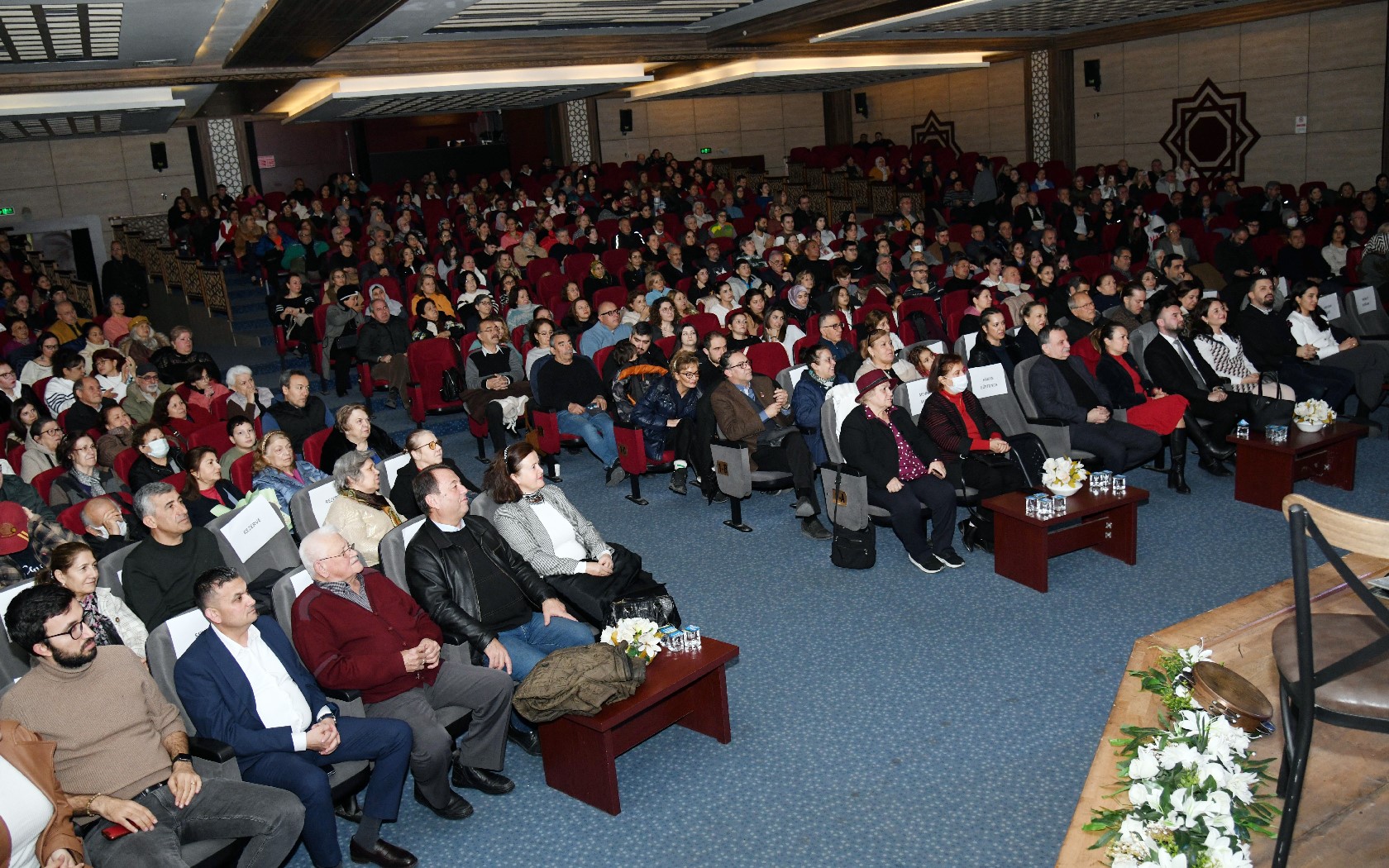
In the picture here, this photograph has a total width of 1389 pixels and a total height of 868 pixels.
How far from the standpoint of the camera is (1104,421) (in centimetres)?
630

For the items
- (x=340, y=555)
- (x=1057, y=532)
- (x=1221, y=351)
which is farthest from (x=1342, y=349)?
(x=340, y=555)

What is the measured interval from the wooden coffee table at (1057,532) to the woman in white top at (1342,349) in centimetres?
299

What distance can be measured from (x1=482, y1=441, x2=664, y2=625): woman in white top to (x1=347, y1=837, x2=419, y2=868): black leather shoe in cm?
120

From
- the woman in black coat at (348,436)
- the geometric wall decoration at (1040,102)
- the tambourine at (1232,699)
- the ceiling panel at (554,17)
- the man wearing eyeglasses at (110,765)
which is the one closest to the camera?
the tambourine at (1232,699)

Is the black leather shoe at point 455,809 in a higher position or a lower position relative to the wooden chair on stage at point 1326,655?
lower

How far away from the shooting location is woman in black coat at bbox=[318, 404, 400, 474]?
554cm

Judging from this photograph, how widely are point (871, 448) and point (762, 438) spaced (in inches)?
35.2

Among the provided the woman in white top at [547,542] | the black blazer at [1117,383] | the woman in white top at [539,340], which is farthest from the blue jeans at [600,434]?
the black blazer at [1117,383]

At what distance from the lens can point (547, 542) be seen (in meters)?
4.47

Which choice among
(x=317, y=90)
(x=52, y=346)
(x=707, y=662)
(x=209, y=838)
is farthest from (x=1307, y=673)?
(x=317, y=90)

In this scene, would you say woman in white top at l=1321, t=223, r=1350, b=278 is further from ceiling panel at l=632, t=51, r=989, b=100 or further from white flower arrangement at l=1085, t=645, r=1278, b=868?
white flower arrangement at l=1085, t=645, r=1278, b=868

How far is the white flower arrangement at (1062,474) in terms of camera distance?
5.25 meters

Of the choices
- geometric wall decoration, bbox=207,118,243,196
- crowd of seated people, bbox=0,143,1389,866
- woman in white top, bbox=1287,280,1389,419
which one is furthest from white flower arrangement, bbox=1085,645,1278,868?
geometric wall decoration, bbox=207,118,243,196

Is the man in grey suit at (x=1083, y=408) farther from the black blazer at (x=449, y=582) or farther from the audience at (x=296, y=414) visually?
the audience at (x=296, y=414)
